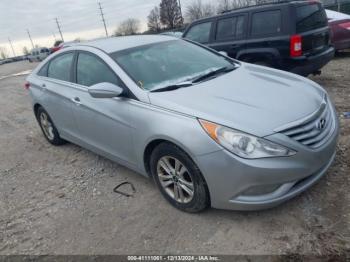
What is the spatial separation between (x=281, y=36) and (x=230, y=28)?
1.32m

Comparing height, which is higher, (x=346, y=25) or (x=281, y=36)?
(x=281, y=36)

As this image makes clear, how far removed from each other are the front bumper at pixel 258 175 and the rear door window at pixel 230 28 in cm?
451

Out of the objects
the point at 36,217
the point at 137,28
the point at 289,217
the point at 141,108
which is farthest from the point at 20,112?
the point at 137,28

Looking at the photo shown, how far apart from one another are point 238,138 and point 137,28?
7461 centimetres

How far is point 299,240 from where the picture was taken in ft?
9.18

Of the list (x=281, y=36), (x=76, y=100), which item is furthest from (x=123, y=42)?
(x=281, y=36)

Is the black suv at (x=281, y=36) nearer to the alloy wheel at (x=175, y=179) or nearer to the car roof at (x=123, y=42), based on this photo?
the car roof at (x=123, y=42)

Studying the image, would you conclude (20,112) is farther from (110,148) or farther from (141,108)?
(141,108)

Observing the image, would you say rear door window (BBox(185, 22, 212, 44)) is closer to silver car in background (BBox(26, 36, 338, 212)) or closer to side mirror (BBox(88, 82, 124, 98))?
silver car in background (BBox(26, 36, 338, 212))

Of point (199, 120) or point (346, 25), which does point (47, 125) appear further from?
point (346, 25)

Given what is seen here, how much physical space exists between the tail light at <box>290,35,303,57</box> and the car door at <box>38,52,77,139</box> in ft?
12.4

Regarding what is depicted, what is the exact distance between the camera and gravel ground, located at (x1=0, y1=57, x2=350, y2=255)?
9.43 ft

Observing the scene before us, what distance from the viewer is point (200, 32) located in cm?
801

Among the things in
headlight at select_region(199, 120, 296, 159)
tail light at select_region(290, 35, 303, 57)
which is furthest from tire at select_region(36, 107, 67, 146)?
tail light at select_region(290, 35, 303, 57)
